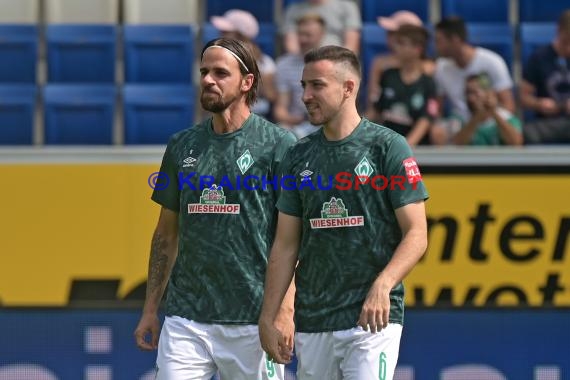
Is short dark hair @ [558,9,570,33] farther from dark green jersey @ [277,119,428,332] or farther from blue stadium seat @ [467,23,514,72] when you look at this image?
dark green jersey @ [277,119,428,332]

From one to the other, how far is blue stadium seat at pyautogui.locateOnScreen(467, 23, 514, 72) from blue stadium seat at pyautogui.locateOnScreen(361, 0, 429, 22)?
0.53 m

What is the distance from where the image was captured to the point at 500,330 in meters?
6.82

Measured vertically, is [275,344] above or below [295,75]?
below

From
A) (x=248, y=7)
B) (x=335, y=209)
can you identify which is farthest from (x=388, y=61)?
(x=335, y=209)

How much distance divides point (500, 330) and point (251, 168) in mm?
2636

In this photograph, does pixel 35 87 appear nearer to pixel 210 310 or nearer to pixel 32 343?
pixel 32 343

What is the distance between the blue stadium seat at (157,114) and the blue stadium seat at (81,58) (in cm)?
57

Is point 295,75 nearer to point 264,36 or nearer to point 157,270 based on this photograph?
point 264,36

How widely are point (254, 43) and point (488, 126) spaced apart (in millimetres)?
2098

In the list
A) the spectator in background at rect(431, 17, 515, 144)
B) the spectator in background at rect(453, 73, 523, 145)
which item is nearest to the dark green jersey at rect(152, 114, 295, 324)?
the spectator in background at rect(453, 73, 523, 145)

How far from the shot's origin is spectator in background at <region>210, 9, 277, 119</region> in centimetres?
853

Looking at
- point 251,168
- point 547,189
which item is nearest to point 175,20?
point 547,189

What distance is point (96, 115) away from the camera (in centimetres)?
874

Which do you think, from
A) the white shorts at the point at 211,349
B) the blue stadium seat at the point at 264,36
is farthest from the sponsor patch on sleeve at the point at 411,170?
the blue stadium seat at the point at 264,36
